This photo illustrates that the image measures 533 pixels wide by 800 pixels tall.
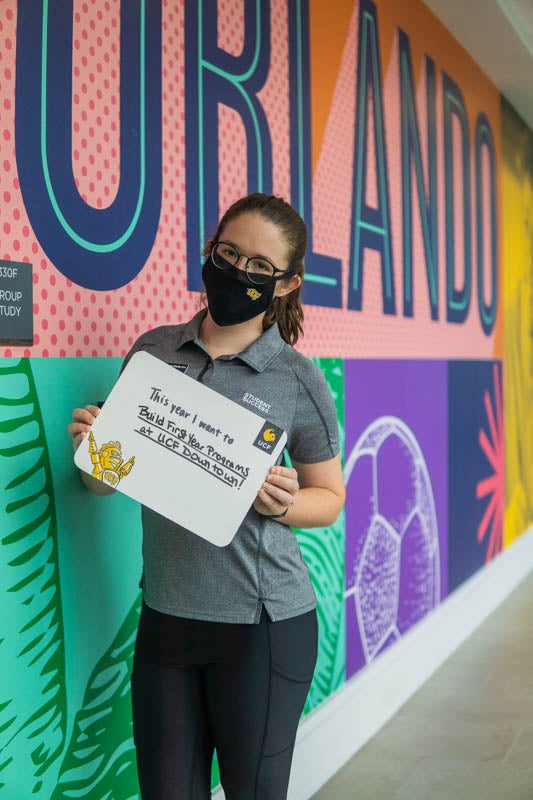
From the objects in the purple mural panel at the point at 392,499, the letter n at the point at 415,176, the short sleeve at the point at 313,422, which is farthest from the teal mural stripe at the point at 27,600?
the letter n at the point at 415,176

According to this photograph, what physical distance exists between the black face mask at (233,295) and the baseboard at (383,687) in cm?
157

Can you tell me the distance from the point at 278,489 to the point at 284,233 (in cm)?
46

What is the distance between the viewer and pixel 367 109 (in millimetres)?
3281

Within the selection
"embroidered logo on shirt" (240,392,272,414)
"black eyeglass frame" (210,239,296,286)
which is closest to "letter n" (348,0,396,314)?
"black eyeglass frame" (210,239,296,286)

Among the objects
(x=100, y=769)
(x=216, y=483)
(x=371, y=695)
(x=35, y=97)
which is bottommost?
(x=371, y=695)

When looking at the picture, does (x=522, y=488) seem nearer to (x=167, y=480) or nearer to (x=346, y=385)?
(x=346, y=385)

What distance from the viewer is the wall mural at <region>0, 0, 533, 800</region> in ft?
5.43

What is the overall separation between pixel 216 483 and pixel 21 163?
0.68 meters

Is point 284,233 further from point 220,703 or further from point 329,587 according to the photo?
point 329,587

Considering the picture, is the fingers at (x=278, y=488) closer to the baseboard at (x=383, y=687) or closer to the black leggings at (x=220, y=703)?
the black leggings at (x=220, y=703)

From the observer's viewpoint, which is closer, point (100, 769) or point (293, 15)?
point (100, 769)

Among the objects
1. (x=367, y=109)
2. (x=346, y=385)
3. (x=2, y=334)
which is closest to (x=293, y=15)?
(x=367, y=109)

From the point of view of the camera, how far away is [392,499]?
3.46m

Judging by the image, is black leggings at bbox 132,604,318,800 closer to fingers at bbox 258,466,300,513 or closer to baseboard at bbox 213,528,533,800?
fingers at bbox 258,466,300,513
